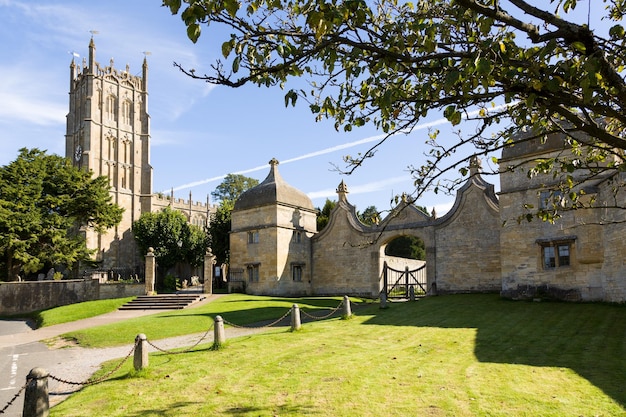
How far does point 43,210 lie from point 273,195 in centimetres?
1901

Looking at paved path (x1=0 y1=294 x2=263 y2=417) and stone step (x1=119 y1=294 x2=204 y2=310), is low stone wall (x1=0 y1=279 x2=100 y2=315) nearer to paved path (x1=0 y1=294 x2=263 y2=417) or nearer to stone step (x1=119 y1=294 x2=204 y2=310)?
stone step (x1=119 y1=294 x2=204 y2=310)

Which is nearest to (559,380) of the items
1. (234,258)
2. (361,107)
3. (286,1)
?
(361,107)

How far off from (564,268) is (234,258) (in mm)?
20605

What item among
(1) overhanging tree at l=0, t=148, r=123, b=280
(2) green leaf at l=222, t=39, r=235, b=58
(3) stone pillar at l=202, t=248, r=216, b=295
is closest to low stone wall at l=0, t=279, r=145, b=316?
(1) overhanging tree at l=0, t=148, r=123, b=280

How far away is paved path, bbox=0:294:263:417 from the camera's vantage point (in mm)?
9952

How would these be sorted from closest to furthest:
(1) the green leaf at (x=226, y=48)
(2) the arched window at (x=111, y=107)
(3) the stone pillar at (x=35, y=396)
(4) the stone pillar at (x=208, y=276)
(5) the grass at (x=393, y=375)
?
1. (1) the green leaf at (x=226, y=48)
2. (3) the stone pillar at (x=35, y=396)
3. (5) the grass at (x=393, y=375)
4. (4) the stone pillar at (x=208, y=276)
5. (2) the arched window at (x=111, y=107)

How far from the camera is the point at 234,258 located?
109 ft

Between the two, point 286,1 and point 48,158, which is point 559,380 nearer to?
point 286,1

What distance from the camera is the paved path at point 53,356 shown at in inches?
392

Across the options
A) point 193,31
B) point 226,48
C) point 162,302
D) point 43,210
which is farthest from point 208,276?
point 193,31

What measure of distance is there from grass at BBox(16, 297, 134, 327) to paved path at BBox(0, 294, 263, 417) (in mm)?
1262

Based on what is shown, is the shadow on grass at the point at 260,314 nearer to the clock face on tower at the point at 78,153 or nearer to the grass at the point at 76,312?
the grass at the point at 76,312

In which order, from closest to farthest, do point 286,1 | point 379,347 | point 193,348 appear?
1. point 286,1
2. point 379,347
3. point 193,348

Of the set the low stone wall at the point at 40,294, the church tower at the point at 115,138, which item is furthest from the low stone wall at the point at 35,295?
the church tower at the point at 115,138
